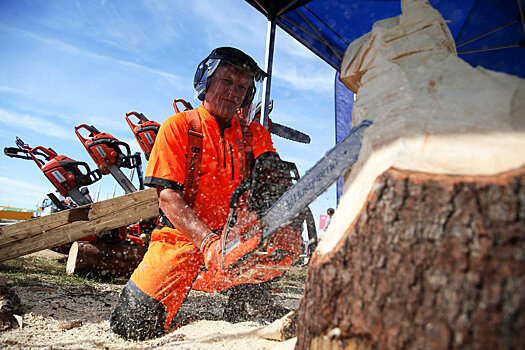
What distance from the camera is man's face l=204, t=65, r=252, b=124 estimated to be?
2043 mm

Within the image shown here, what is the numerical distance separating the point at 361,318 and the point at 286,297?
107 inches

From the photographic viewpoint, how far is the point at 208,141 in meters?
1.98

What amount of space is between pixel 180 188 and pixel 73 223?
966 millimetres

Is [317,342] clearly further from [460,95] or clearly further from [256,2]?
[256,2]

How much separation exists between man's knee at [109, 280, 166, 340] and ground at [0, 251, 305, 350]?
55 millimetres

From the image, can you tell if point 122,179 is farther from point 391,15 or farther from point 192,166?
point 391,15

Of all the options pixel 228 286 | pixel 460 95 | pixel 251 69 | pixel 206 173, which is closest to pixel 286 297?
pixel 228 286

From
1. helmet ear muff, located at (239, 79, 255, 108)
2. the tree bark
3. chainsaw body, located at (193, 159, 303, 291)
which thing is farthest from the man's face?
the tree bark

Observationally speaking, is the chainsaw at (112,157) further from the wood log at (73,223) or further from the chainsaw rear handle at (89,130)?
the wood log at (73,223)

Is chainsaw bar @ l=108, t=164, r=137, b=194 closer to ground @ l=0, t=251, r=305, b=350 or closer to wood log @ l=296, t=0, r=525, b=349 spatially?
ground @ l=0, t=251, r=305, b=350

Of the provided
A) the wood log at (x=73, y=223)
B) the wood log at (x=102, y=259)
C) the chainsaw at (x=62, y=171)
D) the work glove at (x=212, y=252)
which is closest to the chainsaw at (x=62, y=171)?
the chainsaw at (x=62, y=171)

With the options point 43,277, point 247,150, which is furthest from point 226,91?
point 43,277

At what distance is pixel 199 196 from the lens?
75.1 inches

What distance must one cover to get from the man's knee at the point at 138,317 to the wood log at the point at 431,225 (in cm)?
116
